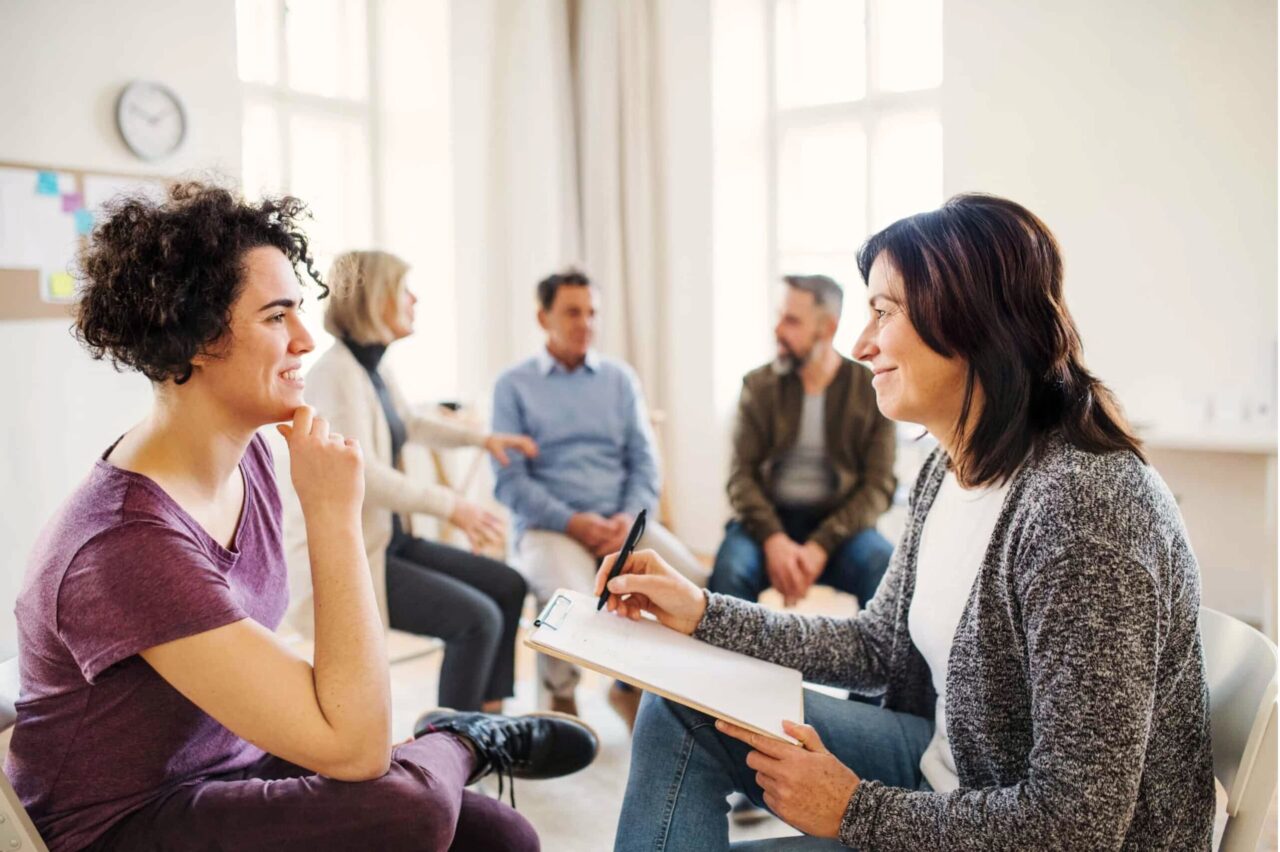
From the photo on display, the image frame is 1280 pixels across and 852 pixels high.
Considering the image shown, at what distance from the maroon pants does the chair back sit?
83 centimetres

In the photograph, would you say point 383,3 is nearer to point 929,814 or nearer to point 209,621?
point 209,621

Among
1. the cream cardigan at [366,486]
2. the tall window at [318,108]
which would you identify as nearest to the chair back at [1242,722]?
the cream cardigan at [366,486]

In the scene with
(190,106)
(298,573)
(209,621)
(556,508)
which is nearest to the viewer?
(209,621)

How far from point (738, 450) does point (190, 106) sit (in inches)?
82.8

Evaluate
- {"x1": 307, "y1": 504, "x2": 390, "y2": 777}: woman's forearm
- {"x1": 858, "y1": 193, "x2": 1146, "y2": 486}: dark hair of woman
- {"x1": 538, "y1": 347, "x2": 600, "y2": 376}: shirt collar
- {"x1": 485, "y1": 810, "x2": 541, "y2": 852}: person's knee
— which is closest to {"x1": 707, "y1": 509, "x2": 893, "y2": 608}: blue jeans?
{"x1": 538, "y1": 347, "x2": 600, "y2": 376}: shirt collar

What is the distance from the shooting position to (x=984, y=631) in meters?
1.06

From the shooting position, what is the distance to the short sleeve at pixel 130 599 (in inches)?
38.7

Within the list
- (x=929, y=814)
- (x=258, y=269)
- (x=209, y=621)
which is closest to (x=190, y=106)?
(x=258, y=269)

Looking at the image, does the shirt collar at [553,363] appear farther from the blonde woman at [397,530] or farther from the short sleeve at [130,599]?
the short sleeve at [130,599]

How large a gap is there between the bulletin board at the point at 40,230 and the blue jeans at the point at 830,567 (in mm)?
1904

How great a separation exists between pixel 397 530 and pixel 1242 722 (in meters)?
1.84

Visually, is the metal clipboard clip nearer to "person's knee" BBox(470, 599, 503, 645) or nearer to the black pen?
the black pen

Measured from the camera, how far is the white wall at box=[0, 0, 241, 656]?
286cm

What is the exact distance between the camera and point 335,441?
3.86 feet
